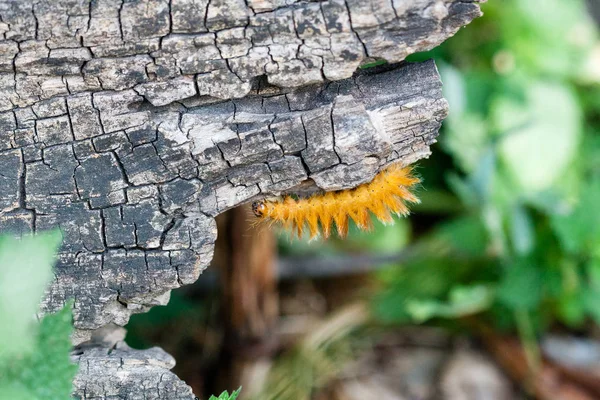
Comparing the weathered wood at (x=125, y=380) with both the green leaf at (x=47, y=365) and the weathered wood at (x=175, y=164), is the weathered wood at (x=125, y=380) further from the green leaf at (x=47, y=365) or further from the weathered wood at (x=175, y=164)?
the green leaf at (x=47, y=365)

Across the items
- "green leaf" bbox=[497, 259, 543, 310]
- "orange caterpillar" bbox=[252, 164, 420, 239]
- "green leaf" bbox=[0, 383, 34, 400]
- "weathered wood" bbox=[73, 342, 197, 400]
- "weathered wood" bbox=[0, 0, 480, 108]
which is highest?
"weathered wood" bbox=[0, 0, 480, 108]

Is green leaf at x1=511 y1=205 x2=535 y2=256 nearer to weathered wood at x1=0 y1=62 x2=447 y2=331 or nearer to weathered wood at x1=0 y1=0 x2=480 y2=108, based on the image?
weathered wood at x1=0 y1=62 x2=447 y2=331

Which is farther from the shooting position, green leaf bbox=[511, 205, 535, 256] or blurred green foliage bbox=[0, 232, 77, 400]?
green leaf bbox=[511, 205, 535, 256]

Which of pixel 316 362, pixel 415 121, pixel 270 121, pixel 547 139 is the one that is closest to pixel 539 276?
pixel 547 139

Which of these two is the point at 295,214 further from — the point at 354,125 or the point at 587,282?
the point at 587,282

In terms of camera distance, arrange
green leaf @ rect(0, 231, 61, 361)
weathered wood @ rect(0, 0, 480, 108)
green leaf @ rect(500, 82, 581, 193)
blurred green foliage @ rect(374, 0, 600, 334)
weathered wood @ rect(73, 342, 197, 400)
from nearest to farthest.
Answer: green leaf @ rect(0, 231, 61, 361)
weathered wood @ rect(0, 0, 480, 108)
weathered wood @ rect(73, 342, 197, 400)
blurred green foliage @ rect(374, 0, 600, 334)
green leaf @ rect(500, 82, 581, 193)

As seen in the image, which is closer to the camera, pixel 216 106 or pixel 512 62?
pixel 216 106

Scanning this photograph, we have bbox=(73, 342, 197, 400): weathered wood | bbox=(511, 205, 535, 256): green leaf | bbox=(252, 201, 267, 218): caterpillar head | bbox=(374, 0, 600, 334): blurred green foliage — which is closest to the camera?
bbox=(73, 342, 197, 400): weathered wood

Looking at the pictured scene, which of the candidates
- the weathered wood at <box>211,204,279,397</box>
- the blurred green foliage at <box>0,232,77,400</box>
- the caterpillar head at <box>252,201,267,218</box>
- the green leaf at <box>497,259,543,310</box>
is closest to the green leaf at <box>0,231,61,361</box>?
the blurred green foliage at <box>0,232,77,400</box>
